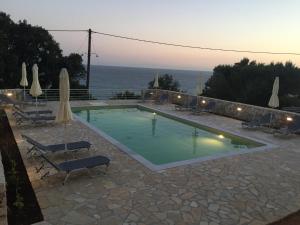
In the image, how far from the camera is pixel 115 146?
950 cm

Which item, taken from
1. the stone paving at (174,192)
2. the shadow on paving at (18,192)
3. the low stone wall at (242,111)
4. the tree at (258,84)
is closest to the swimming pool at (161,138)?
the stone paving at (174,192)

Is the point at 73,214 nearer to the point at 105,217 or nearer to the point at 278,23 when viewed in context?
the point at 105,217

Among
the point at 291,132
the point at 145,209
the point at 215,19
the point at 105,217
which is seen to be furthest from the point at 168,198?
the point at 215,19

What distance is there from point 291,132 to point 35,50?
22348mm

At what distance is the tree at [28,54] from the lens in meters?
24.1

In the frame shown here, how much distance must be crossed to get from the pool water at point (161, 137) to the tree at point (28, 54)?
11.5 m

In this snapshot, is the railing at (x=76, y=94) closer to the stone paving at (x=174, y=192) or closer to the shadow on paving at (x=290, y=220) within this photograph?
the stone paving at (x=174, y=192)

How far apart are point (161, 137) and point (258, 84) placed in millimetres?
17383

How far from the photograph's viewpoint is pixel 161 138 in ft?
38.8

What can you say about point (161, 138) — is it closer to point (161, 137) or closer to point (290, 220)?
point (161, 137)

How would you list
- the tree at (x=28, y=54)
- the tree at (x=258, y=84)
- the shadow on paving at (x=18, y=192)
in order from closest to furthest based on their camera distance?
the shadow on paving at (x=18, y=192) → the tree at (x=28, y=54) → the tree at (x=258, y=84)

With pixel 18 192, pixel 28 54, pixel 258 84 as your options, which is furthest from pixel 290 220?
pixel 28 54

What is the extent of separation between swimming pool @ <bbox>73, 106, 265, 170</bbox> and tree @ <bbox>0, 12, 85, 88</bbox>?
11461 mm

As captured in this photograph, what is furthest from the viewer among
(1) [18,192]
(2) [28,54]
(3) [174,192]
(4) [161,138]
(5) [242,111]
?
(2) [28,54]
